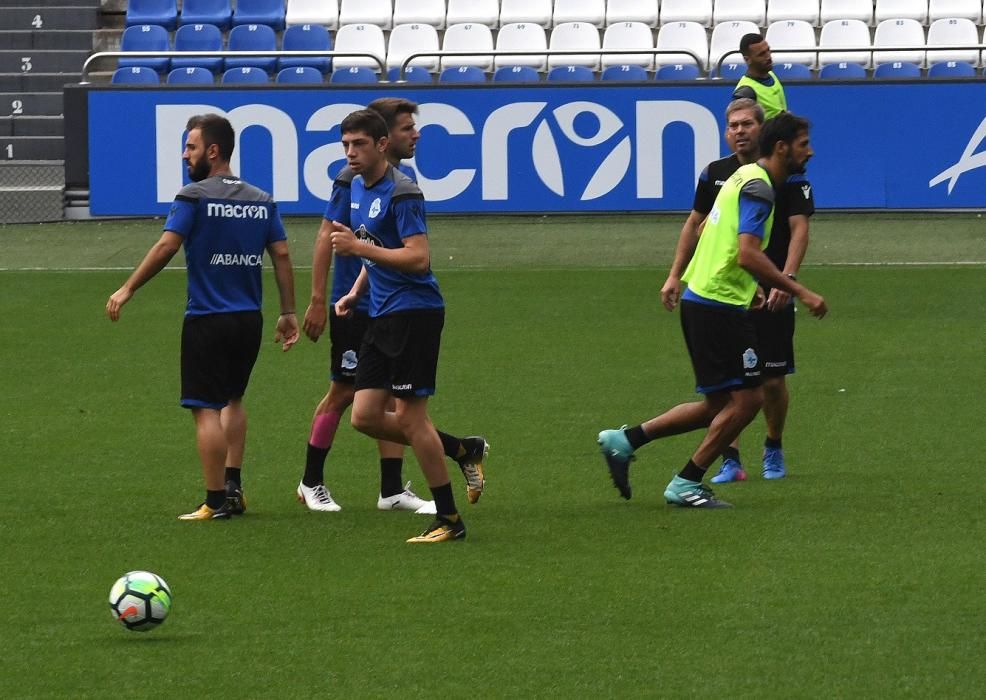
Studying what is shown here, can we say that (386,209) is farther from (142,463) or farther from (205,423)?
(142,463)

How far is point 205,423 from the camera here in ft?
26.6

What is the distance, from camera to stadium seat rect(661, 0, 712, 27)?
81.7 feet

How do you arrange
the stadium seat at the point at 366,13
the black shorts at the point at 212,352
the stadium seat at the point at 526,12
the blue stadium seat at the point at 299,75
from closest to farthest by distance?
the black shorts at the point at 212,352 < the blue stadium seat at the point at 299,75 < the stadium seat at the point at 526,12 < the stadium seat at the point at 366,13

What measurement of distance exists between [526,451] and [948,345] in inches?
185

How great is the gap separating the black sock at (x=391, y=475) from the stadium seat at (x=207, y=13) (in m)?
17.9

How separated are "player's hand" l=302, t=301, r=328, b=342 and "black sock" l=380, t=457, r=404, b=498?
789mm

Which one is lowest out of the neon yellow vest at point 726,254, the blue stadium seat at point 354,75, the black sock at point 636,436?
the black sock at point 636,436

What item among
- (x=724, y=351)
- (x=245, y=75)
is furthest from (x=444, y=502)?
(x=245, y=75)

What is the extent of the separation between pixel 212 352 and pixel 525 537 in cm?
169

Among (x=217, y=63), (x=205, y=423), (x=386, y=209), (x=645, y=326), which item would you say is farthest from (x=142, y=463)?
(x=217, y=63)

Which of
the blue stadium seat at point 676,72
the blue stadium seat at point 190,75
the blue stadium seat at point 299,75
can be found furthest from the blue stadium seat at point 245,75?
the blue stadium seat at point 676,72

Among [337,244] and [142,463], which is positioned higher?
[337,244]

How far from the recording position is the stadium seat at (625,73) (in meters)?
21.8

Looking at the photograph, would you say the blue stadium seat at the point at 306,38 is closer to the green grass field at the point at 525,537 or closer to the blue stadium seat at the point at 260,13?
the blue stadium seat at the point at 260,13
